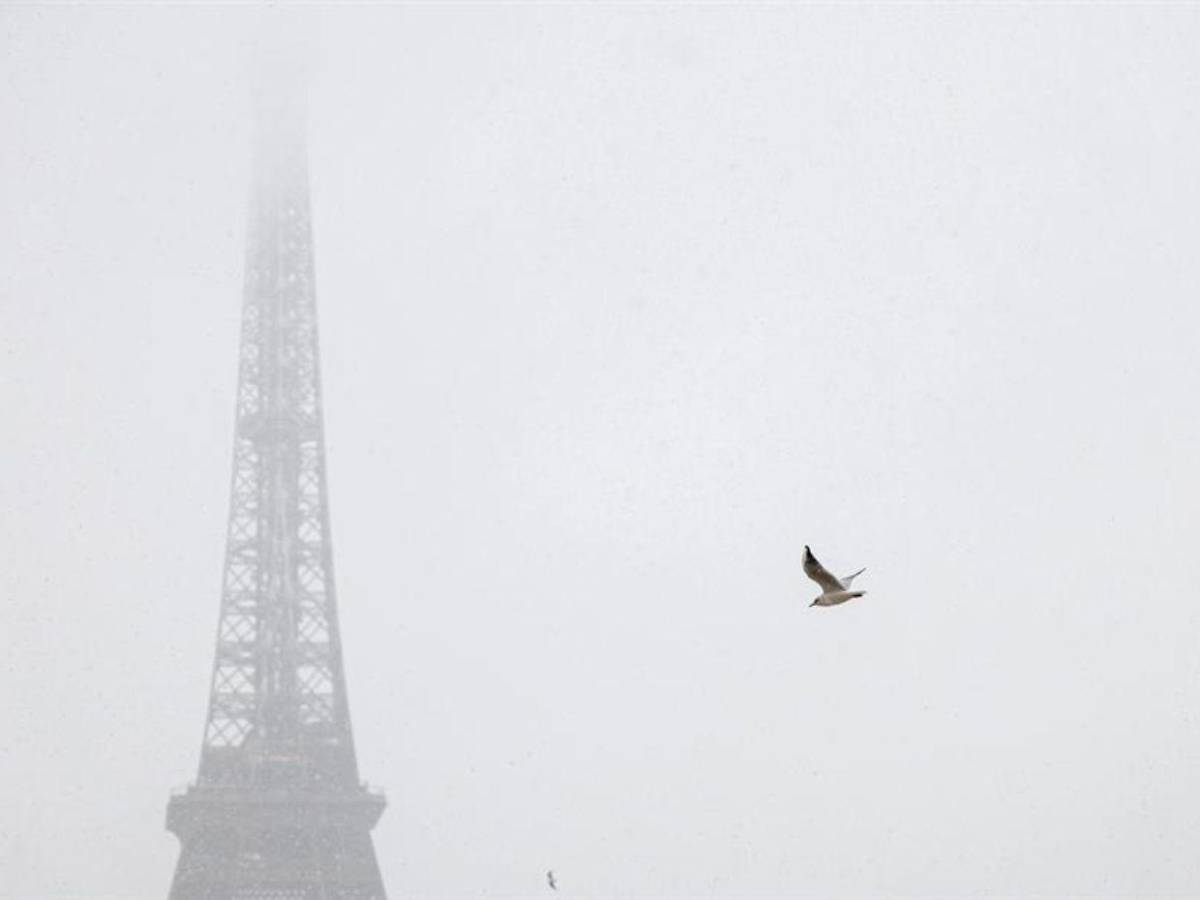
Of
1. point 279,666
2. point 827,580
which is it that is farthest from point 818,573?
point 279,666

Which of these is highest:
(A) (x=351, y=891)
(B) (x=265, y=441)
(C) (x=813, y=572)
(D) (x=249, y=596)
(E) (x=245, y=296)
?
(E) (x=245, y=296)

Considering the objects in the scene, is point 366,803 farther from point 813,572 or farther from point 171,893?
point 813,572

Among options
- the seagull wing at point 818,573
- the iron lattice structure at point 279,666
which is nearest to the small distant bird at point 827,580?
the seagull wing at point 818,573

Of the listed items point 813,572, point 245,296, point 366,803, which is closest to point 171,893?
A: point 366,803

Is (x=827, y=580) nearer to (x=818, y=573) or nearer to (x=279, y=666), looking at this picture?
(x=818, y=573)

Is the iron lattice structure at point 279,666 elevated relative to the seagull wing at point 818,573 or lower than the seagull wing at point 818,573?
elevated

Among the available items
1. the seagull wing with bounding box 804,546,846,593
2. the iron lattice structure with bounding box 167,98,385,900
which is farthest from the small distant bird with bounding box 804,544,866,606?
the iron lattice structure with bounding box 167,98,385,900

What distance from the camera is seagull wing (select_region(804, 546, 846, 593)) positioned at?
910 inches

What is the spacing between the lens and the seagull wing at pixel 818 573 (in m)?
23.1

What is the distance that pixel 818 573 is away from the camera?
23.1 m

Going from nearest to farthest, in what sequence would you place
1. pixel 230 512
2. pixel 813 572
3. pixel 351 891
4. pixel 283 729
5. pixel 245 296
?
pixel 813 572 < pixel 351 891 < pixel 283 729 < pixel 230 512 < pixel 245 296

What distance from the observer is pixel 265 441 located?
13950 cm

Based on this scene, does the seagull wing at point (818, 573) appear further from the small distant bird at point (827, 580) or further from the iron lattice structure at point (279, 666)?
the iron lattice structure at point (279, 666)

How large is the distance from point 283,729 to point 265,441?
20.5 m
